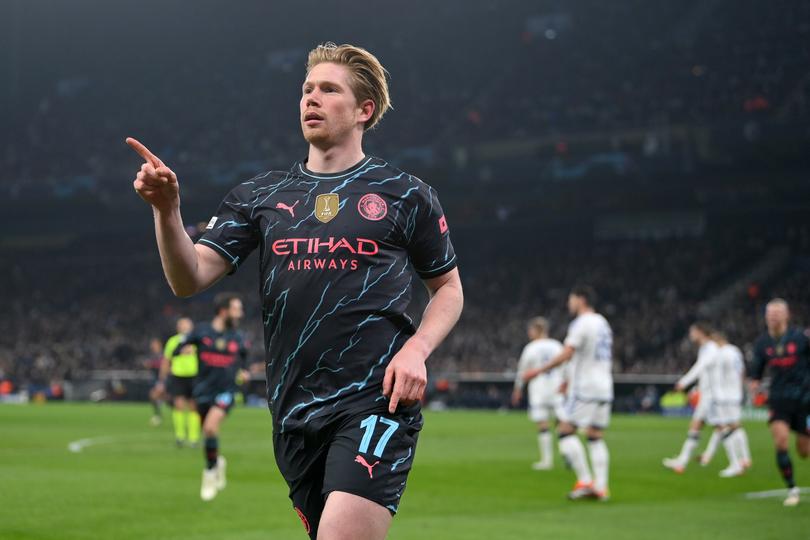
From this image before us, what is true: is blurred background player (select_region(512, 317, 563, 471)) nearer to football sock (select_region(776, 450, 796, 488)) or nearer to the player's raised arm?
football sock (select_region(776, 450, 796, 488))

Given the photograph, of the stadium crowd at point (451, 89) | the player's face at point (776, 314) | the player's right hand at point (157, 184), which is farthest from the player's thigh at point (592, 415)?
the stadium crowd at point (451, 89)

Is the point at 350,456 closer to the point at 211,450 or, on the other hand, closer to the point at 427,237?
the point at 427,237

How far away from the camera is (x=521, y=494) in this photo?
14.2m

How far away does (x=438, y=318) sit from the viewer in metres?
4.31

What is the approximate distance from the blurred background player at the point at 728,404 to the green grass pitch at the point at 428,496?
455 mm

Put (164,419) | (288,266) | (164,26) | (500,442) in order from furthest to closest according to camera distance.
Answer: (164,26)
(164,419)
(500,442)
(288,266)

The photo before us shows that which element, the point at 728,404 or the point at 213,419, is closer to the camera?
the point at 213,419

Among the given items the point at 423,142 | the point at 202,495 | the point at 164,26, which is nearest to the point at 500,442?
the point at 202,495

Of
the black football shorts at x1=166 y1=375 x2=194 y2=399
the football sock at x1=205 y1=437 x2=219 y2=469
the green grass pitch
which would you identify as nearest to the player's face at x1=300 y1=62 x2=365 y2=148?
the green grass pitch

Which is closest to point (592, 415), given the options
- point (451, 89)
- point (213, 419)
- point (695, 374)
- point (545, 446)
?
point (545, 446)

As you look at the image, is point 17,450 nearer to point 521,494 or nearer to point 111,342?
point 521,494

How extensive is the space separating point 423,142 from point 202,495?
3765 centimetres

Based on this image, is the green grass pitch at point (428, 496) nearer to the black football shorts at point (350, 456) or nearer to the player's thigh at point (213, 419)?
the player's thigh at point (213, 419)

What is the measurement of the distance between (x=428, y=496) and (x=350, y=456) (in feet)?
32.7
